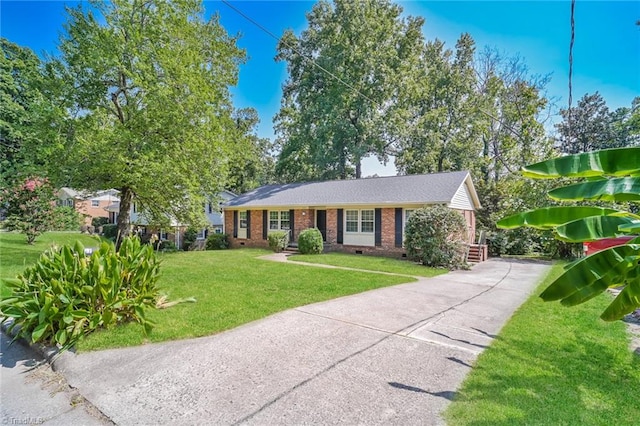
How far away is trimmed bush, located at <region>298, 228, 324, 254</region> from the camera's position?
17.1m

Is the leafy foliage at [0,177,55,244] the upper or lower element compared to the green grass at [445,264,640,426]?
upper

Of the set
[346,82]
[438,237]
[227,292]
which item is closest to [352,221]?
[438,237]

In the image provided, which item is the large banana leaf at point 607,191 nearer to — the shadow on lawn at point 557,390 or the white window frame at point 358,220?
the shadow on lawn at point 557,390

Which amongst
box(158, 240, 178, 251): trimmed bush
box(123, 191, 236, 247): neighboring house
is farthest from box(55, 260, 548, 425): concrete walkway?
box(158, 240, 178, 251): trimmed bush

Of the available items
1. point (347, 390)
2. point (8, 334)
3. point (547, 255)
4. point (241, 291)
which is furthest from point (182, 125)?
point (547, 255)

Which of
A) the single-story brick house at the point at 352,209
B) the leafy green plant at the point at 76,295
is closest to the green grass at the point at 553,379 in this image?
the leafy green plant at the point at 76,295

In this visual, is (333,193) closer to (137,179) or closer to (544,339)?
(137,179)

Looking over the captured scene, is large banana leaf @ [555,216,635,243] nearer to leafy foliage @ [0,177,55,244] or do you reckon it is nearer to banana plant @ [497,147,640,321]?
banana plant @ [497,147,640,321]

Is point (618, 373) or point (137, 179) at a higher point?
point (137, 179)

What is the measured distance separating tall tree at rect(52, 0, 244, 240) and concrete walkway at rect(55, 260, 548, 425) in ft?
34.1

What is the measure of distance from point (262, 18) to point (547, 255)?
18.0 meters

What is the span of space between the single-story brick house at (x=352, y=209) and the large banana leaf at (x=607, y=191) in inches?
503

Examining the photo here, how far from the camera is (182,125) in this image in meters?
14.0

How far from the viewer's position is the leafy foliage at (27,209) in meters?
15.8
